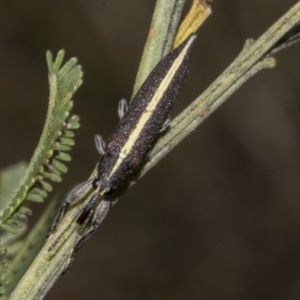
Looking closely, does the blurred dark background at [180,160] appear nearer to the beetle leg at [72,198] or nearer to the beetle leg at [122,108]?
Answer: the beetle leg at [122,108]

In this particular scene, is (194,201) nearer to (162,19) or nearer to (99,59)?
(99,59)

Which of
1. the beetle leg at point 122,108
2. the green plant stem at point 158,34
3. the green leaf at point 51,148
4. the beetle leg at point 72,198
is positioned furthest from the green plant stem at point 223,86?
the beetle leg at point 122,108

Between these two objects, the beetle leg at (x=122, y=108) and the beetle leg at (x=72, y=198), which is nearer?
the beetle leg at (x=72, y=198)

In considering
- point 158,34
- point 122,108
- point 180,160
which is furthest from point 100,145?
point 180,160

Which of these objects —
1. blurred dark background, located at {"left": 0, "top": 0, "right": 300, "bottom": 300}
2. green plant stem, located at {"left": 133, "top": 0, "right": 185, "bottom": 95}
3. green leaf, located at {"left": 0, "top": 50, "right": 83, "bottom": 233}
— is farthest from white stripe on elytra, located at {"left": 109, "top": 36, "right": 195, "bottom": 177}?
blurred dark background, located at {"left": 0, "top": 0, "right": 300, "bottom": 300}

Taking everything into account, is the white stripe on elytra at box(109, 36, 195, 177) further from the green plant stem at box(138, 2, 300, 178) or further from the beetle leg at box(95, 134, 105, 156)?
the green plant stem at box(138, 2, 300, 178)

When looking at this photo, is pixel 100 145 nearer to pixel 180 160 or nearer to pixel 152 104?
pixel 152 104
